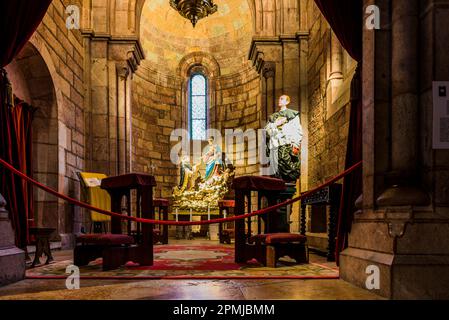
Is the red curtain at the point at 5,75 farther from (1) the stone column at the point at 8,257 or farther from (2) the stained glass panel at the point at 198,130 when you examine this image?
(2) the stained glass panel at the point at 198,130

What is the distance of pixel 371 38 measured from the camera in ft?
9.06

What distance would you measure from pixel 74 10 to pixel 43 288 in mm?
5962

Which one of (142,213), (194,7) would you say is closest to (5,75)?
(142,213)

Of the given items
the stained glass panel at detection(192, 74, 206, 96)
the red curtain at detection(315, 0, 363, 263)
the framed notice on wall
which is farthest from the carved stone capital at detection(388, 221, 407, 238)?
the stained glass panel at detection(192, 74, 206, 96)

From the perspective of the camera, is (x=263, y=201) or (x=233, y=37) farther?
(x=233, y=37)

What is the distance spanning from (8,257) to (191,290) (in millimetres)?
1372

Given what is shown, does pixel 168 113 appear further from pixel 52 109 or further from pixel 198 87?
pixel 52 109

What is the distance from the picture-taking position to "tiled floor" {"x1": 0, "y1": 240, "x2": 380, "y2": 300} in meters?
2.40

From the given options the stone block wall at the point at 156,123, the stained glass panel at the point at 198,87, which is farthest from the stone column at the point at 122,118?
the stained glass panel at the point at 198,87

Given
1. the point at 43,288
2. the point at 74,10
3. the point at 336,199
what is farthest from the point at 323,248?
the point at 74,10

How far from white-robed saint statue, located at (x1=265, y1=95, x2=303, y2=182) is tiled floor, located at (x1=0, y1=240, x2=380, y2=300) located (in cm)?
345

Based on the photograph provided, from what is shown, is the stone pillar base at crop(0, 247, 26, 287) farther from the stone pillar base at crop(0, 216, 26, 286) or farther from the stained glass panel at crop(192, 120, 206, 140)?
the stained glass panel at crop(192, 120, 206, 140)

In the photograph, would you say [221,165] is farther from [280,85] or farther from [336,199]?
[336,199]
